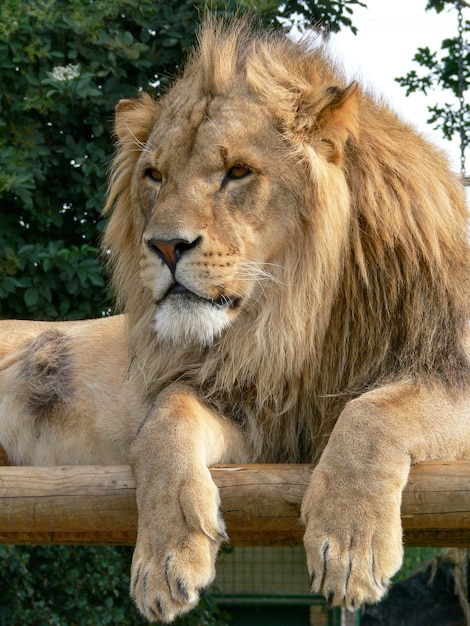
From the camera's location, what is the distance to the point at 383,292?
2.57 meters

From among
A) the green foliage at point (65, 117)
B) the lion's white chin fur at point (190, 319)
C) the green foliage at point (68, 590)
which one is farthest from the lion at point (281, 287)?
the green foliage at point (68, 590)

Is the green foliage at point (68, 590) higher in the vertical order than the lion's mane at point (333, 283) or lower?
lower

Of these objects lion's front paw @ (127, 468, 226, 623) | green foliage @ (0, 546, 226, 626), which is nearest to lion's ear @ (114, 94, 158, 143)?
lion's front paw @ (127, 468, 226, 623)

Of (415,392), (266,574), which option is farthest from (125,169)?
(266,574)

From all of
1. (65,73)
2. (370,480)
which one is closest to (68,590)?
(65,73)

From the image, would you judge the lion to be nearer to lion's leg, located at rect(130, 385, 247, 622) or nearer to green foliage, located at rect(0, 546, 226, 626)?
lion's leg, located at rect(130, 385, 247, 622)

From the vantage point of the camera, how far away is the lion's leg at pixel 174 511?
2104mm

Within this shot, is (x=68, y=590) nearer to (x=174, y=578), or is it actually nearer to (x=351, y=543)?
(x=174, y=578)

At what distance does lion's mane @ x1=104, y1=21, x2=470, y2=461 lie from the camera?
2.54 m

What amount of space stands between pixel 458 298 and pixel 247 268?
56 centimetres

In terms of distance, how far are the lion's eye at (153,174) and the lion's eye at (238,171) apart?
0.25 metres

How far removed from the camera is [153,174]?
270 centimetres

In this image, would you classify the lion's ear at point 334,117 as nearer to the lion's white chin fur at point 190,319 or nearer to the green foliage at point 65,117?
the lion's white chin fur at point 190,319

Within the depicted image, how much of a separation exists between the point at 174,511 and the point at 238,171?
84cm
